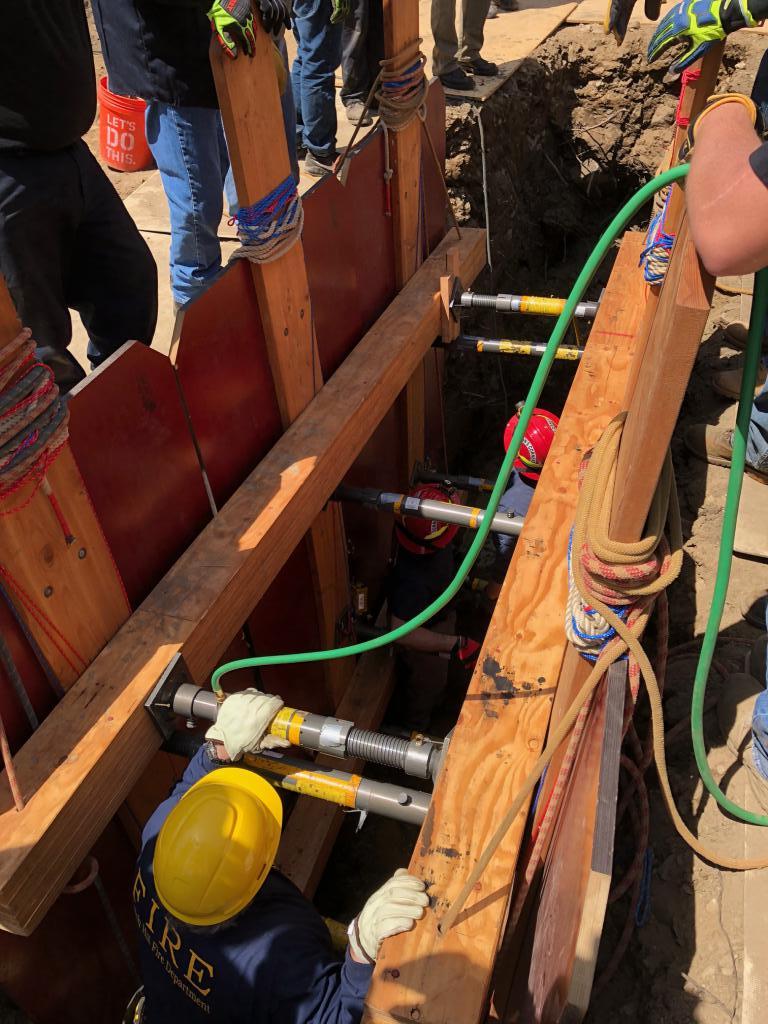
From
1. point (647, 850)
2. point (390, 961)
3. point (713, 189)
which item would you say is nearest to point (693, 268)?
point (713, 189)

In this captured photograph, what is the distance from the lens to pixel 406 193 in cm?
367

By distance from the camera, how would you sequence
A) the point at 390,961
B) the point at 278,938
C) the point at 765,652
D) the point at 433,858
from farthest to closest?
the point at 765,652 → the point at 278,938 → the point at 433,858 → the point at 390,961

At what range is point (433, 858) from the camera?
1.88 metres

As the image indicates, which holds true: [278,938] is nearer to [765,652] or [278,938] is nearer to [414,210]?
[765,652]

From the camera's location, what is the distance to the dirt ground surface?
2.22 metres

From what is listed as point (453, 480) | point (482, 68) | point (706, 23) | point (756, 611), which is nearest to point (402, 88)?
point (706, 23)

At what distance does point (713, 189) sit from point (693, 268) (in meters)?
0.12

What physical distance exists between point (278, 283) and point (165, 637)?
1.32 metres

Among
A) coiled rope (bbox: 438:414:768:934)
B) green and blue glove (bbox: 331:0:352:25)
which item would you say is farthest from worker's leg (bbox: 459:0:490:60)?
coiled rope (bbox: 438:414:768:934)

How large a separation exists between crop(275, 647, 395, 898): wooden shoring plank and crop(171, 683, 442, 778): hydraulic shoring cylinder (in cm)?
124

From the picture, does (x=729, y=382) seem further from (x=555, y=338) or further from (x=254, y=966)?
(x=254, y=966)

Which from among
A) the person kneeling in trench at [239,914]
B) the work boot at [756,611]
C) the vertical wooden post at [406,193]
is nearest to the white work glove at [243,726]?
the person kneeling in trench at [239,914]

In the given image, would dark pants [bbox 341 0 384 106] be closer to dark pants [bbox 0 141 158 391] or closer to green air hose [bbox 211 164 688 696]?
dark pants [bbox 0 141 158 391]

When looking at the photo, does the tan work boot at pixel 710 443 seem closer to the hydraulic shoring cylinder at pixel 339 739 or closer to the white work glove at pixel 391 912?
the hydraulic shoring cylinder at pixel 339 739
